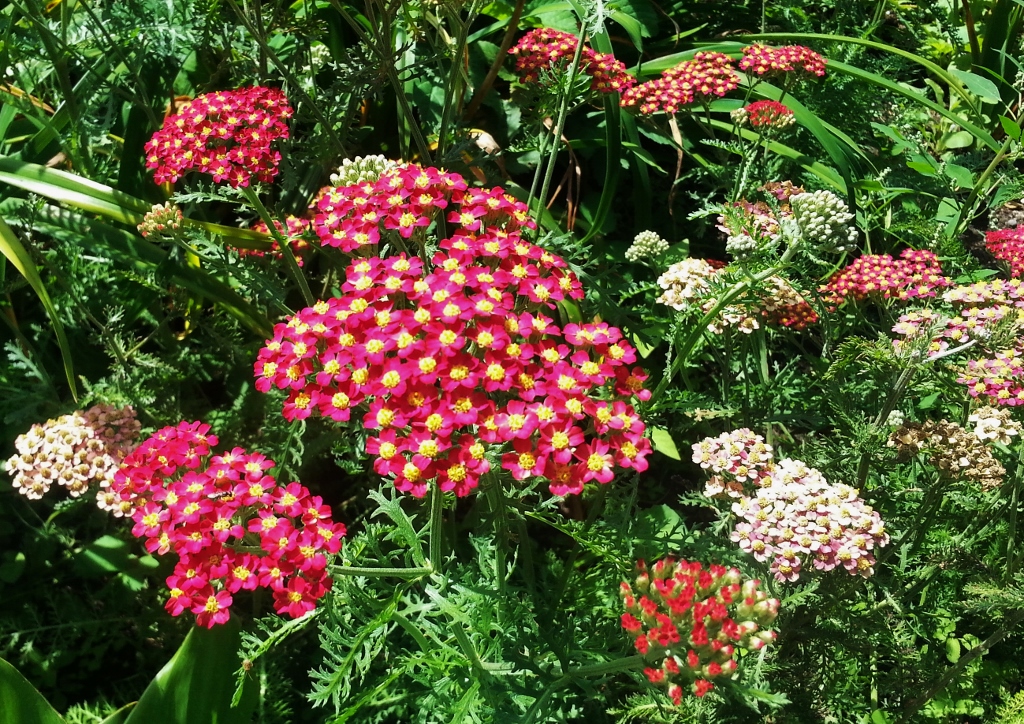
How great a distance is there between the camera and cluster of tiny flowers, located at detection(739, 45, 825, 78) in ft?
7.96

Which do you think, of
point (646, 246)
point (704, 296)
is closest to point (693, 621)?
point (704, 296)

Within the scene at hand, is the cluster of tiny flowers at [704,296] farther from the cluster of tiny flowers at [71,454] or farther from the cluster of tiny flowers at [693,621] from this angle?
the cluster of tiny flowers at [71,454]

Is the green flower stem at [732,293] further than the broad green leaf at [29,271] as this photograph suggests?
No

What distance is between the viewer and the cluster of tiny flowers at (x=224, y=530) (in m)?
1.31

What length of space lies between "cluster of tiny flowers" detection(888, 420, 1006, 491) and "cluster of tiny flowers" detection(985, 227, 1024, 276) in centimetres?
73

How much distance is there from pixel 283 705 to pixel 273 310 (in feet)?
4.01

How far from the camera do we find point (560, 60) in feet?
7.09

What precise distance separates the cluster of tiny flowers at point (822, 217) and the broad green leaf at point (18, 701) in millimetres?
1974

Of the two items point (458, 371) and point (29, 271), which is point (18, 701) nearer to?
point (29, 271)

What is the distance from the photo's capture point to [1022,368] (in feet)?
6.01

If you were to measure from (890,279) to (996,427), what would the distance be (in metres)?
0.57

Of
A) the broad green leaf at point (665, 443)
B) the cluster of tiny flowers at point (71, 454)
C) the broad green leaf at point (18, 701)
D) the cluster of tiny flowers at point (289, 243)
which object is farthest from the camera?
the broad green leaf at point (665, 443)

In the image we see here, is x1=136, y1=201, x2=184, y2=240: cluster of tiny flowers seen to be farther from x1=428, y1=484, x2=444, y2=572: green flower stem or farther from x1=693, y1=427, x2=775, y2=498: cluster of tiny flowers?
x1=693, y1=427, x2=775, y2=498: cluster of tiny flowers

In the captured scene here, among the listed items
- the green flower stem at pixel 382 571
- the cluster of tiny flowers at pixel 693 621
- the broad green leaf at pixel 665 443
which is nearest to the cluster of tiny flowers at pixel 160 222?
the green flower stem at pixel 382 571
